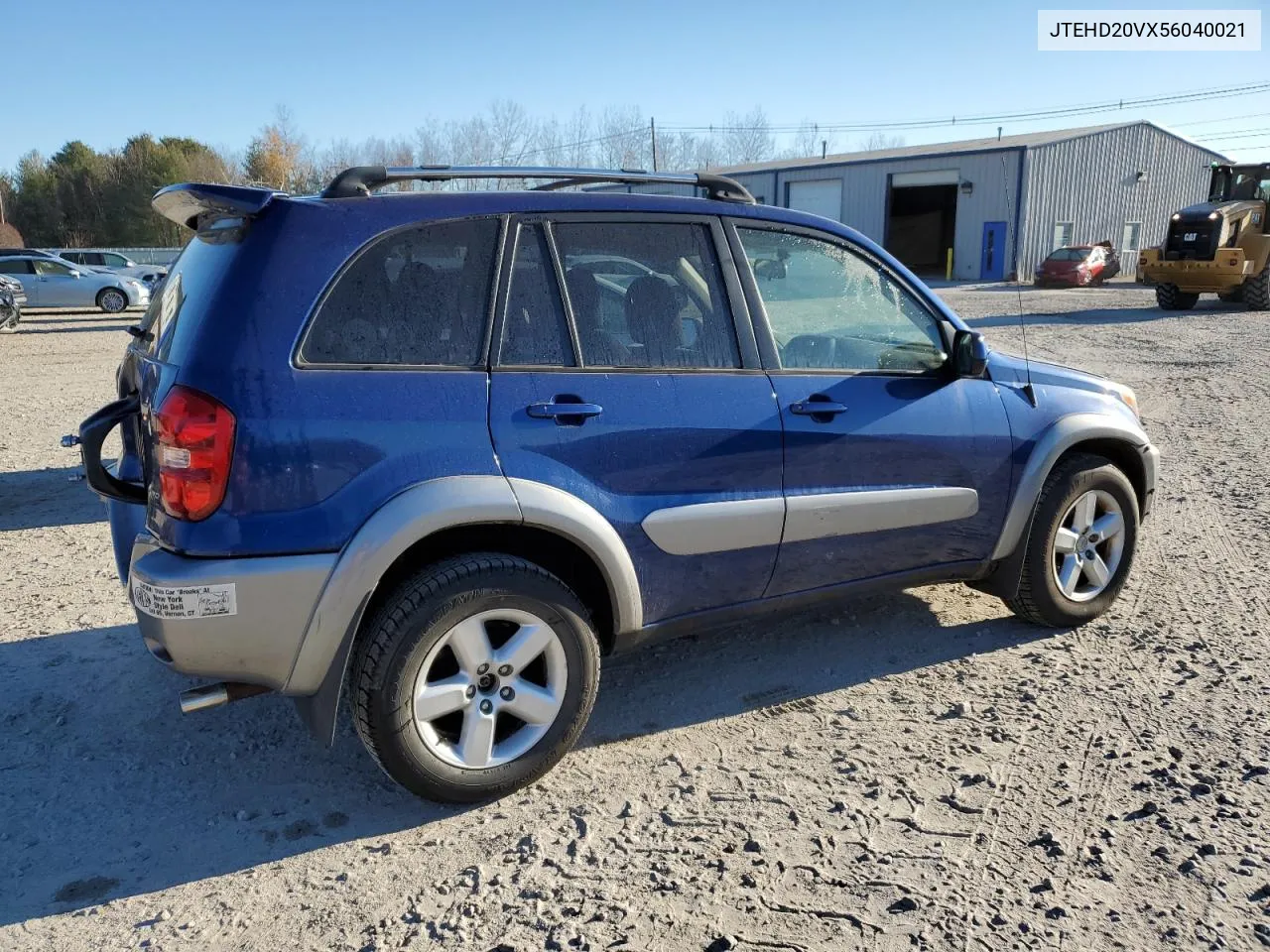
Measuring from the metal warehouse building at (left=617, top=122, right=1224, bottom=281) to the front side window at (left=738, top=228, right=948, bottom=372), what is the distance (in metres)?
34.0

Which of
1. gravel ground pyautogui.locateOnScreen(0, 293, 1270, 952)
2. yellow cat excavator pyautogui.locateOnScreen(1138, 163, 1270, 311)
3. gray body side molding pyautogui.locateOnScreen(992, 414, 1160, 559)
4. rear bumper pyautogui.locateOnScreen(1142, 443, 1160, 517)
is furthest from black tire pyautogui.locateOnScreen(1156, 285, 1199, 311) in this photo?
gray body side molding pyautogui.locateOnScreen(992, 414, 1160, 559)

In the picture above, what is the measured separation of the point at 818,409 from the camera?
11.5 ft

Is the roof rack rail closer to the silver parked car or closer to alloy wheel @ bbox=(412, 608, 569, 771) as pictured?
alloy wheel @ bbox=(412, 608, 569, 771)

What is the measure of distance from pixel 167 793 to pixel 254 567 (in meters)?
1.05

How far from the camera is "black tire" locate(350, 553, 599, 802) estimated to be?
285 centimetres

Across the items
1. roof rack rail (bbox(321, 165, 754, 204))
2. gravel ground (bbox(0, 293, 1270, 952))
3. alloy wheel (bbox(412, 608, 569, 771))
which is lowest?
gravel ground (bbox(0, 293, 1270, 952))

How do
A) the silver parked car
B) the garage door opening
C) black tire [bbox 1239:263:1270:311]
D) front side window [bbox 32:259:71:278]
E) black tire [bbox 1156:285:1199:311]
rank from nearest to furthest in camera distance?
black tire [bbox 1239:263:1270:311] → black tire [bbox 1156:285:1199:311] → the silver parked car → front side window [bbox 32:259:71:278] → the garage door opening

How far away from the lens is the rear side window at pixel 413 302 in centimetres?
285

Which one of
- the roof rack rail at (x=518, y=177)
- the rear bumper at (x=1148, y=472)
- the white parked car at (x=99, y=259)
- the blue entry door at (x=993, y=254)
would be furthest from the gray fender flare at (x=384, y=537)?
the blue entry door at (x=993, y=254)

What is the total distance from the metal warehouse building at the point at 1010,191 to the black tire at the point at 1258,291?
1439 cm

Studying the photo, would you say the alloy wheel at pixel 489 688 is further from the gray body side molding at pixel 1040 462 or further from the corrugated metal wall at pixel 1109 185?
the corrugated metal wall at pixel 1109 185

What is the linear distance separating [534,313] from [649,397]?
18.4 inches

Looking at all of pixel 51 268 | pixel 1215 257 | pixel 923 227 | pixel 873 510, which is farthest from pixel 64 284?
pixel 923 227

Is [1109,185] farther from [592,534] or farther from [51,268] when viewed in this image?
[592,534]
